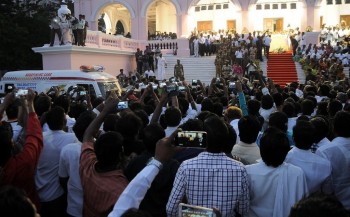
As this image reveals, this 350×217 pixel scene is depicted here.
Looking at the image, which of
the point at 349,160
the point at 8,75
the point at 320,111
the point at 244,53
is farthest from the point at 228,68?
the point at 349,160

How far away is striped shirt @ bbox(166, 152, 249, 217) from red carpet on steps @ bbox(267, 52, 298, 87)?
21229 mm

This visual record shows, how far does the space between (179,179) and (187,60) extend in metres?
24.9

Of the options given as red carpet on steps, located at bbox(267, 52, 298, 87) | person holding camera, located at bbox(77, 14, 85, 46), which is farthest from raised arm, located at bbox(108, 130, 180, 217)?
red carpet on steps, located at bbox(267, 52, 298, 87)

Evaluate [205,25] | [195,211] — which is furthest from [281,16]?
[195,211]

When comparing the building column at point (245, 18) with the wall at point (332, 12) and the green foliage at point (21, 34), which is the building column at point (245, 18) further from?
the green foliage at point (21, 34)

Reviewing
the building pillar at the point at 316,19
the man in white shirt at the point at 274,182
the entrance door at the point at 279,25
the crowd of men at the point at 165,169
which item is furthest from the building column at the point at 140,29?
the man in white shirt at the point at 274,182

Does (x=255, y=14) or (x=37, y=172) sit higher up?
(x=255, y=14)

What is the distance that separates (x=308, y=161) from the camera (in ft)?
12.6

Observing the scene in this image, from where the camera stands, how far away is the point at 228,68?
2409 centimetres

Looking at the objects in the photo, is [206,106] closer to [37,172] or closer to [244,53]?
[37,172]

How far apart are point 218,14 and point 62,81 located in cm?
2271

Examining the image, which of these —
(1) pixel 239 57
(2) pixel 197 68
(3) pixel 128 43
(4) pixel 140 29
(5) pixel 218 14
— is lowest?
(2) pixel 197 68

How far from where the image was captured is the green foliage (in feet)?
89.3

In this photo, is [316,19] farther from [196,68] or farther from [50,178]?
[50,178]
